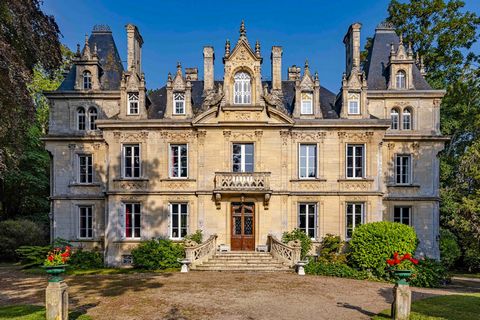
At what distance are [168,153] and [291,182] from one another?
336 inches

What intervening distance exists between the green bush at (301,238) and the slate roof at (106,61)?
16.7 metres

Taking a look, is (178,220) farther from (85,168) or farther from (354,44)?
(354,44)

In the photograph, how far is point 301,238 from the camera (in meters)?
21.3

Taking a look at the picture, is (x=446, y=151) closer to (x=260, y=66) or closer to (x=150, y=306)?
(x=260, y=66)

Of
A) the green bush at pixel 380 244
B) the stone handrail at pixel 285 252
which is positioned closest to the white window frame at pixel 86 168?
the stone handrail at pixel 285 252

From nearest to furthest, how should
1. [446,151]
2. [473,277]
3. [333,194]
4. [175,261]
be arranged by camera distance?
[175,261] → [333,194] → [473,277] → [446,151]

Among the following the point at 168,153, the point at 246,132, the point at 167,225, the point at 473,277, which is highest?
the point at 246,132

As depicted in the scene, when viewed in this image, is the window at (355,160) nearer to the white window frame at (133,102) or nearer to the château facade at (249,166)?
the château facade at (249,166)

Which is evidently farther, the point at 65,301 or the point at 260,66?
the point at 260,66

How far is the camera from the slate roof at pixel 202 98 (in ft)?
77.9

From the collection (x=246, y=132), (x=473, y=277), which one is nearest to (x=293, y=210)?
(x=246, y=132)

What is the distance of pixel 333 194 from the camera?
22.2m

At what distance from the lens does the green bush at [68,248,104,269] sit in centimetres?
2169

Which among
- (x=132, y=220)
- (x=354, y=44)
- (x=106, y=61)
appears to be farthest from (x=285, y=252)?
(x=106, y=61)
